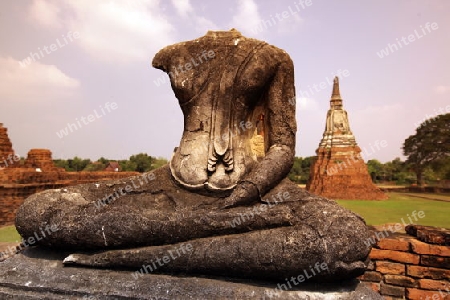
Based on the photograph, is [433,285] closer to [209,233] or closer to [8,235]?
[209,233]

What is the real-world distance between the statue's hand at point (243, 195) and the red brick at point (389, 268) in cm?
236

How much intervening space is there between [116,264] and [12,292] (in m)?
0.69

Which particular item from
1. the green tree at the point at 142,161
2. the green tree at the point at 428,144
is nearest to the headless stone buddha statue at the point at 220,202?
the green tree at the point at 428,144

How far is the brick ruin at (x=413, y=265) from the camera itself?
4.00 m

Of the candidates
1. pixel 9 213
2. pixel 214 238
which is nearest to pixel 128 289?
pixel 214 238

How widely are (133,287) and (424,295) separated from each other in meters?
3.41

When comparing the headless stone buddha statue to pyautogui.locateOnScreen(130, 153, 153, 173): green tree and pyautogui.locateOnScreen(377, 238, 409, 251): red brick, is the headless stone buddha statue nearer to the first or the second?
pyautogui.locateOnScreen(377, 238, 409, 251): red brick

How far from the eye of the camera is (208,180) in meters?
3.04

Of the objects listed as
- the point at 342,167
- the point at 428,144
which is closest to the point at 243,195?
the point at 342,167

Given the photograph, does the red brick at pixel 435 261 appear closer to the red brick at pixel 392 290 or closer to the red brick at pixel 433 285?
the red brick at pixel 433 285

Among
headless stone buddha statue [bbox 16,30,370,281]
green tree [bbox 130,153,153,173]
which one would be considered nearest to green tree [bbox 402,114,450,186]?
green tree [bbox 130,153,153,173]

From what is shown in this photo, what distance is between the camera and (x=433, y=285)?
403 centimetres

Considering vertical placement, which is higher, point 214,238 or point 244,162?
point 244,162

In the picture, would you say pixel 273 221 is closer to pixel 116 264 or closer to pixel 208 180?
pixel 208 180
